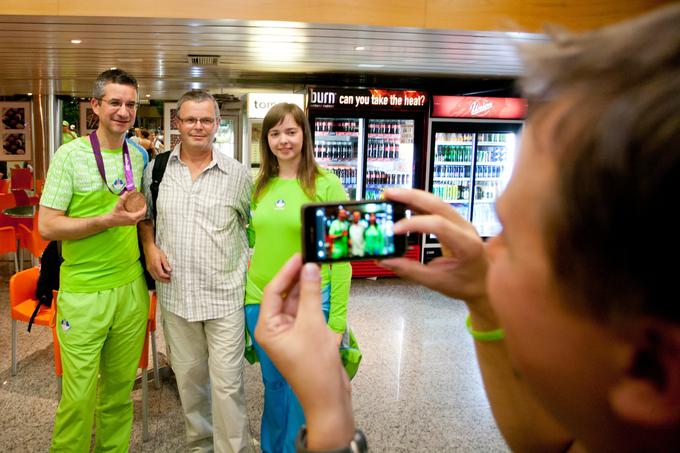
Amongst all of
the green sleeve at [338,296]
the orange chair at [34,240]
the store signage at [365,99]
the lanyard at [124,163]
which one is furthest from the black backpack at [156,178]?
the store signage at [365,99]

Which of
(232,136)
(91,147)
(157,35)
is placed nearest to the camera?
(91,147)

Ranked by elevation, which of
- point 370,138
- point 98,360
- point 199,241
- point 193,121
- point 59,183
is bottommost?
point 98,360

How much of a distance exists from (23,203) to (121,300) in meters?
6.04

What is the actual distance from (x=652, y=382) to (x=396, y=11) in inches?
Answer: 126

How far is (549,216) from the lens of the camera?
1.39 feet

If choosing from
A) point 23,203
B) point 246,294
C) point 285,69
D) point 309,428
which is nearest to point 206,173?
point 246,294

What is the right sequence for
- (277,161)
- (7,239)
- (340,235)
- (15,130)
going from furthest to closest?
(15,130), (7,239), (277,161), (340,235)

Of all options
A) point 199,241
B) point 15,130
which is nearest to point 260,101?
point 199,241

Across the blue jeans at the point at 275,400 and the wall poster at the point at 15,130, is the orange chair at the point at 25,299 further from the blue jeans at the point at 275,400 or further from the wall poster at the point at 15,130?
the wall poster at the point at 15,130

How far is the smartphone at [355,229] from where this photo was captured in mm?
1062

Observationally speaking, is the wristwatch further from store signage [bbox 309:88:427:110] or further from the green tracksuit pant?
store signage [bbox 309:88:427:110]

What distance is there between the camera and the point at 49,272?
292cm

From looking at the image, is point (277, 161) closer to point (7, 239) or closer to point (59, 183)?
point (59, 183)

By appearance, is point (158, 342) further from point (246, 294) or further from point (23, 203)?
point (23, 203)
